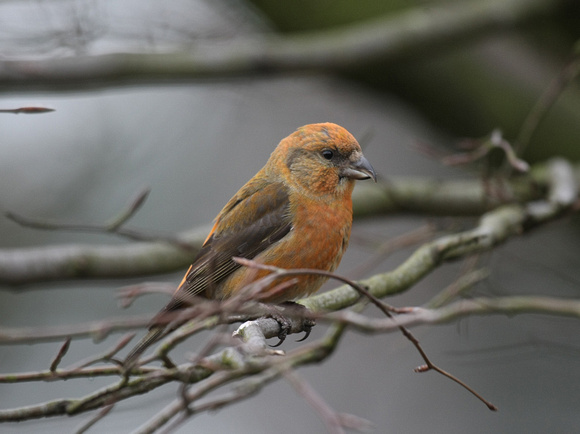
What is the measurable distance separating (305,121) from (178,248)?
223 inches

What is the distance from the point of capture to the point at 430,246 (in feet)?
12.8

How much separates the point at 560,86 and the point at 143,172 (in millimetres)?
6630

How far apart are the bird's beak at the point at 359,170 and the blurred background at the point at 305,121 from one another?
1.22m

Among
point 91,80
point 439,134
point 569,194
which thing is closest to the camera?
point 569,194

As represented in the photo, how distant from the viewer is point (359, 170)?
420cm

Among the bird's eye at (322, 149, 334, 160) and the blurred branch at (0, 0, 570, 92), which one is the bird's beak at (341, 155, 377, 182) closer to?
the bird's eye at (322, 149, 334, 160)

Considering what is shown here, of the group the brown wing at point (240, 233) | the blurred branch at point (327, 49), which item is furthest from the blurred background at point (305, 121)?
the brown wing at point (240, 233)

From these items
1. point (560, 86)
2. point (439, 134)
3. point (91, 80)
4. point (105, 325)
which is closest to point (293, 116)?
point (439, 134)

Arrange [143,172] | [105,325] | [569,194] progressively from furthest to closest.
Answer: [143,172]
[569,194]
[105,325]

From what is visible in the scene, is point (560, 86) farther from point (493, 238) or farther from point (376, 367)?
point (376, 367)

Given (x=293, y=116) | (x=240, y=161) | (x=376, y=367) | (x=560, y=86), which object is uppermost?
(x=560, y=86)

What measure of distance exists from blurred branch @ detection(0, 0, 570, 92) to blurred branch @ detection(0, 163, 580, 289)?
4.44ft

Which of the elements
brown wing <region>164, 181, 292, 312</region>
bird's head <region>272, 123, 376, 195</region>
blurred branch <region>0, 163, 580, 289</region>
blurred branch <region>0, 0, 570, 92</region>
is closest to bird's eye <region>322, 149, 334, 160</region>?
bird's head <region>272, 123, 376, 195</region>

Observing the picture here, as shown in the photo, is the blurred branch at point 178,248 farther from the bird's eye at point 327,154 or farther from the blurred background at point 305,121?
the bird's eye at point 327,154
